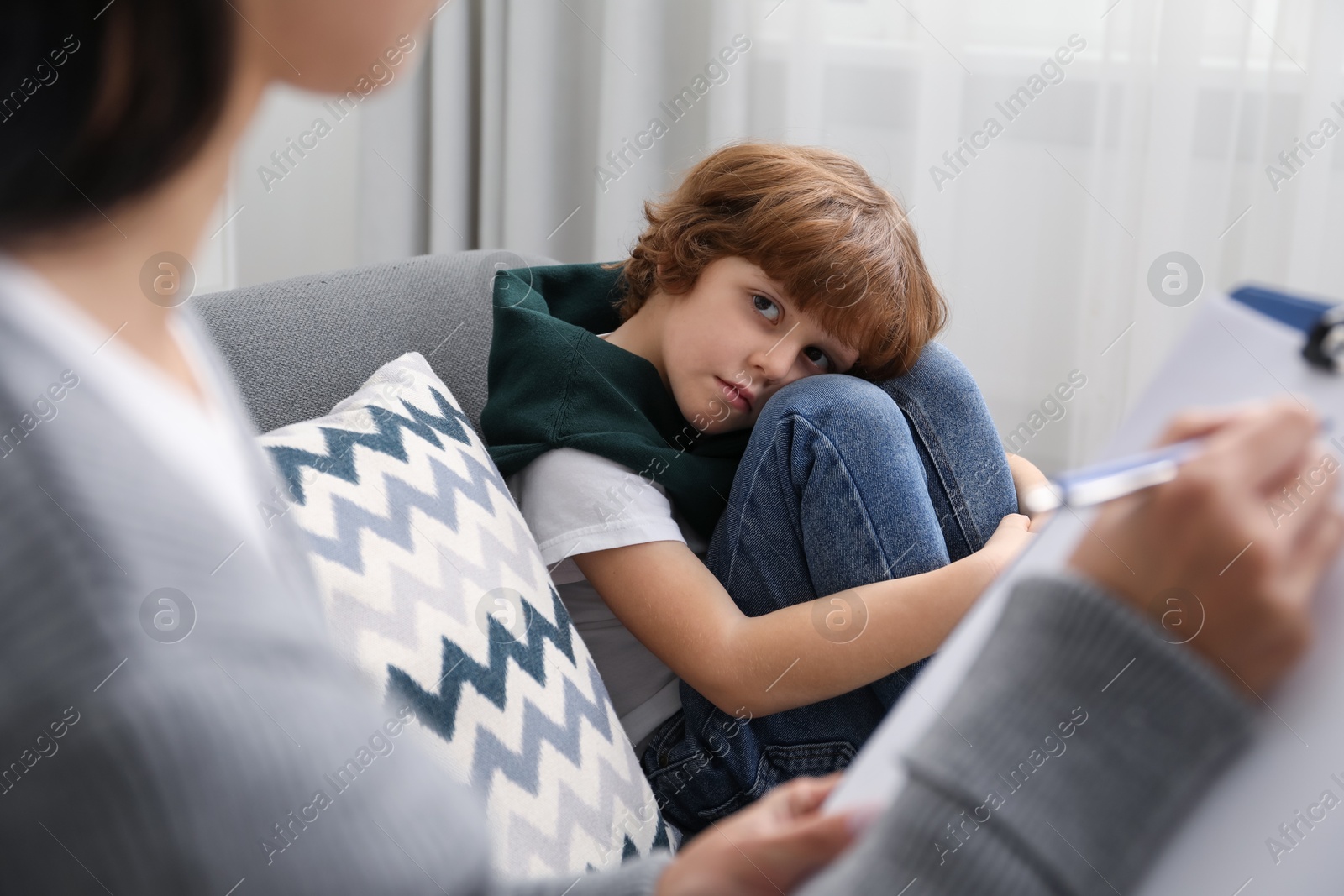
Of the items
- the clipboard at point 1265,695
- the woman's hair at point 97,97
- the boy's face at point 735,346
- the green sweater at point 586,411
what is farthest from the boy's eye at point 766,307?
the woman's hair at point 97,97

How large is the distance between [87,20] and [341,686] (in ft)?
0.60

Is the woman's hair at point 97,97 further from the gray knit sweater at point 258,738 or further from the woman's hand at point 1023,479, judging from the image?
the woman's hand at point 1023,479

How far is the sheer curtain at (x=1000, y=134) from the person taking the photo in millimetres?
1726

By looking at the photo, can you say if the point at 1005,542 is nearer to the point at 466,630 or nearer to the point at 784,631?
the point at 784,631

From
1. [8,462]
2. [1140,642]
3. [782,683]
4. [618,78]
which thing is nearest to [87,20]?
[8,462]

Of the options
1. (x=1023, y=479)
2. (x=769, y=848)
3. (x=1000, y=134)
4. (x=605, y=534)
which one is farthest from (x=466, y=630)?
(x=1000, y=134)

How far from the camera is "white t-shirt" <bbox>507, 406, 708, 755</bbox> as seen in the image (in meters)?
0.90

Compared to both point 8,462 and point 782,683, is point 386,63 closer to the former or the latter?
point 8,462

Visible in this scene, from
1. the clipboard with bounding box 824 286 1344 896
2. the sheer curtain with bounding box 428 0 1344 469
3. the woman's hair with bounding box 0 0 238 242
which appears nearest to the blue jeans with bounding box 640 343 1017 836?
the clipboard with bounding box 824 286 1344 896

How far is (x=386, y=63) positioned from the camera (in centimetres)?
36

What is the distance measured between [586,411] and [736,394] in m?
0.16

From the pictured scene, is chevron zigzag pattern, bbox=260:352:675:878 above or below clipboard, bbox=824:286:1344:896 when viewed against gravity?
below

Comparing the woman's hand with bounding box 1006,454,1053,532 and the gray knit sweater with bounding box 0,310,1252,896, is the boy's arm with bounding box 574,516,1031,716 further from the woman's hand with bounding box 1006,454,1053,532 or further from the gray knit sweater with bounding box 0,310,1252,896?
the gray knit sweater with bounding box 0,310,1252,896

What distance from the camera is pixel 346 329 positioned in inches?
38.9
